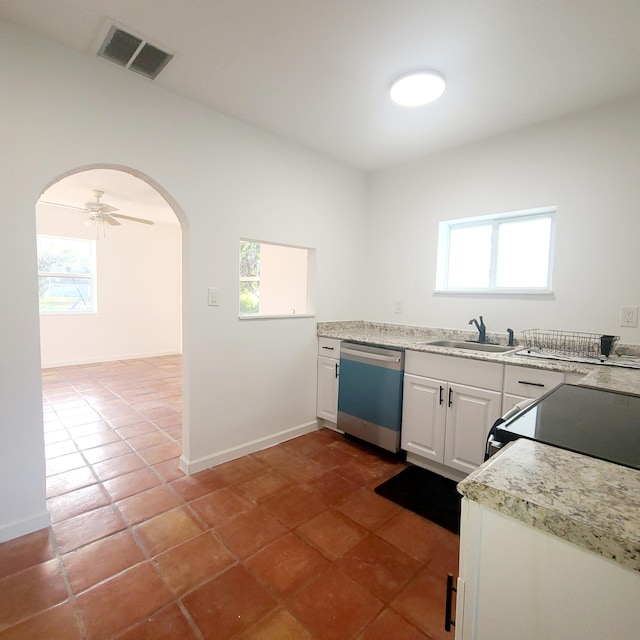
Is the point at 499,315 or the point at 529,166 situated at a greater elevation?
the point at 529,166

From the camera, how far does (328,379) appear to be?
3.06 metres

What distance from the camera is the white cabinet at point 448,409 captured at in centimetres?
212

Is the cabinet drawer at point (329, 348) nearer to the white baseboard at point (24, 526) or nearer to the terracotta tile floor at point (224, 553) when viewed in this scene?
the terracotta tile floor at point (224, 553)

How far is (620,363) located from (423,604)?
1555 millimetres

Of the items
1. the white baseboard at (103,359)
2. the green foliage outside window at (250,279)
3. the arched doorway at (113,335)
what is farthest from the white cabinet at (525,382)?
the white baseboard at (103,359)

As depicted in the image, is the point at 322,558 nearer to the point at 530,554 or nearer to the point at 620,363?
the point at 530,554

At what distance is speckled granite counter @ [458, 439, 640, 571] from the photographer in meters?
0.50

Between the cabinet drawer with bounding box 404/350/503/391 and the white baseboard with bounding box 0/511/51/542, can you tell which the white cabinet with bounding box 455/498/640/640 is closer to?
the cabinet drawer with bounding box 404/350/503/391

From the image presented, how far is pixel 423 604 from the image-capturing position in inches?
55.4

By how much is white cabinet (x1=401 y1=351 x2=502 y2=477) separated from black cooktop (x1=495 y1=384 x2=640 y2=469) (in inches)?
34.4

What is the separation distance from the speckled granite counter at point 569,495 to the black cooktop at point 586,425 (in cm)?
7

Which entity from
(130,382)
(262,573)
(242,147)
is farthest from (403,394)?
(130,382)

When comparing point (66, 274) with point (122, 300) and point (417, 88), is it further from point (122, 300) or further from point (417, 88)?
point (417, 88)

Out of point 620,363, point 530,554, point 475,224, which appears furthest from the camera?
point 475,224
